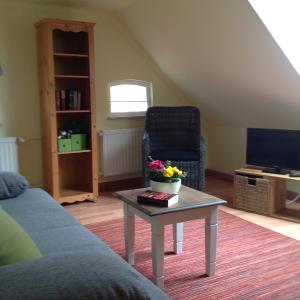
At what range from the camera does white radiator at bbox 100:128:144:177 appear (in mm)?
4527

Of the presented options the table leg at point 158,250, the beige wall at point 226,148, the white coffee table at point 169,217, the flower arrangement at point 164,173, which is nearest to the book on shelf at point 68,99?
the white coffee table at point 169,217

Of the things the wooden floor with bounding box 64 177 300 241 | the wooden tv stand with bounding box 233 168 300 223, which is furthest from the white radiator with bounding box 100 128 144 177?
the wooden tv stand with bounding box 233 168 300 223

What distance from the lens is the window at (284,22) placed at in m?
2.96

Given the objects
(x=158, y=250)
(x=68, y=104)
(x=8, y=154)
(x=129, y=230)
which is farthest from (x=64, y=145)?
(x=158, y=250)

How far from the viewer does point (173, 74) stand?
4707 millimetres

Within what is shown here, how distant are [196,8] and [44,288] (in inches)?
119

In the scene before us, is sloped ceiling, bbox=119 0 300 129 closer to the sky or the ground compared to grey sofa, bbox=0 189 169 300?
closer to the sky

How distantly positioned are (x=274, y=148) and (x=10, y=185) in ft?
8.35

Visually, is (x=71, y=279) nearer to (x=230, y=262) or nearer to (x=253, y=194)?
(x=230, y=262)

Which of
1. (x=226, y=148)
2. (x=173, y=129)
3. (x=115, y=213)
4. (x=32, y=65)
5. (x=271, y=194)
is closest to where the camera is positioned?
(x=271, y=194)

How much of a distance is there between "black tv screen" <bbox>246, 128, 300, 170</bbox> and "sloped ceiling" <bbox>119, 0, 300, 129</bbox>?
1.08 ft

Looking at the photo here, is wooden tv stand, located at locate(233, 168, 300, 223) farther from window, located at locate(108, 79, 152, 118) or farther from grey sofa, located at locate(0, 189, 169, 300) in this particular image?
grey sofa, located at locate(0, 189, 169, 300)

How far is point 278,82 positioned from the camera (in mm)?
3527

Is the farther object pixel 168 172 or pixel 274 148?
pixel 274 148
